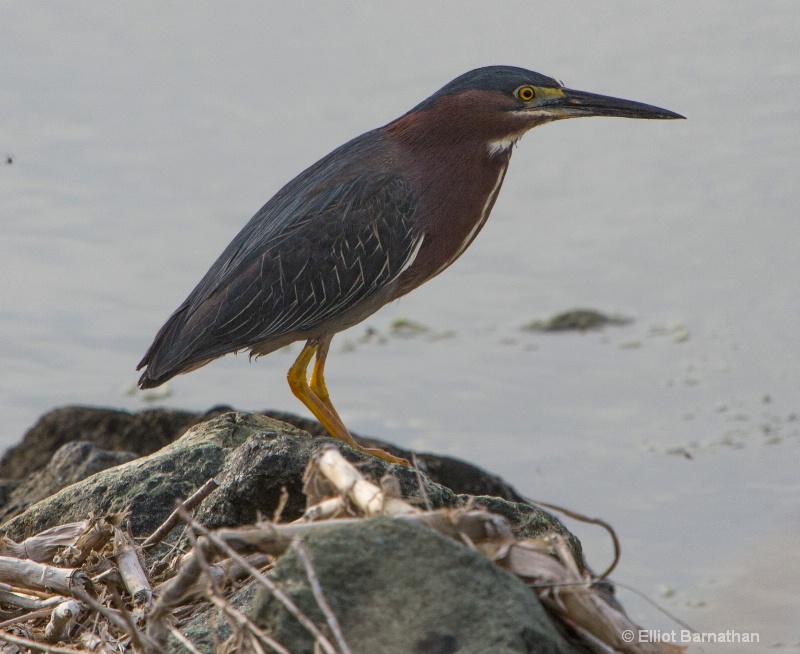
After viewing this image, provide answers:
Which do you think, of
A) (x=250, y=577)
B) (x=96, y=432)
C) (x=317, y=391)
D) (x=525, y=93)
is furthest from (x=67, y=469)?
(x=525, y=93)

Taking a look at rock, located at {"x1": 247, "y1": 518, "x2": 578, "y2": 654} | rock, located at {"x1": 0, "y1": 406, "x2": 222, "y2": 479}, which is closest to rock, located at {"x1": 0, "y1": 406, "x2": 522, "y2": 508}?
rock, located at {"x1": 0, "y1": 406, "x2": 222, "y2": 479}

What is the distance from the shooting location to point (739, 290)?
30.8 feet

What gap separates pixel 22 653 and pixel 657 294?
6.79m

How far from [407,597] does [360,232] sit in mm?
3136

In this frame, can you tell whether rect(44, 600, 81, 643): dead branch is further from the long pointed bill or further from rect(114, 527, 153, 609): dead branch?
the long pointed bill

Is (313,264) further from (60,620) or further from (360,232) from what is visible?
(60,620)

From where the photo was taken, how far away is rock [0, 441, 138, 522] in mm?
5262

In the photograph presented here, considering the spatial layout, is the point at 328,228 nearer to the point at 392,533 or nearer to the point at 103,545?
the point at 103,545

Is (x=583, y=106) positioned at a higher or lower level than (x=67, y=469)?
higher

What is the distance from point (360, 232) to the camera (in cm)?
573

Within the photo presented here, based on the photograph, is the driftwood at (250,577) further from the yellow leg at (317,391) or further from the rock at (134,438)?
the rock at (134,438)

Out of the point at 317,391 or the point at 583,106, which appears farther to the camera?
the point at 583,106

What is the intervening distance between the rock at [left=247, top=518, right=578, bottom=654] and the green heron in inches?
106

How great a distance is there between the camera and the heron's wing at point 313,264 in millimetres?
5664
